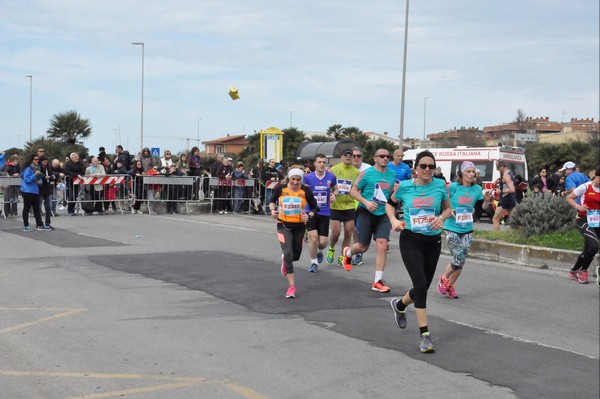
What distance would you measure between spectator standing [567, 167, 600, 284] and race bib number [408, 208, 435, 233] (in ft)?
15.0

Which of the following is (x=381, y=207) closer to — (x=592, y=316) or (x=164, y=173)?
(x=592, y=316)

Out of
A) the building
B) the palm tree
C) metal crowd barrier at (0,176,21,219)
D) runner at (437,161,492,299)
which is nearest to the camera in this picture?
runner at (437,161,492,299)

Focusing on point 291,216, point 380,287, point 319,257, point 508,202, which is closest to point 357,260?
point 319,257

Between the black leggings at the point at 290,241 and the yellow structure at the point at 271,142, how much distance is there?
25.9 m

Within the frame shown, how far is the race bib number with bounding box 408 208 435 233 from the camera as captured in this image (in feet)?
25.8

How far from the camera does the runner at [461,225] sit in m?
10.5

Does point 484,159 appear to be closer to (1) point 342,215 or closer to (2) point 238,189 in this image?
(2) point 238,189

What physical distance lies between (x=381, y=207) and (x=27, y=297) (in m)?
4.88

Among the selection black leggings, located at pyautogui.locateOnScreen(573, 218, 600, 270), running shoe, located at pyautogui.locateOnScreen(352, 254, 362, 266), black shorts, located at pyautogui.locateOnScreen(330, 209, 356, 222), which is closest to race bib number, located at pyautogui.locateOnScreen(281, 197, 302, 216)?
black shorts, located at pyautogui.locateOnScreen(330, 209, 356, 222)

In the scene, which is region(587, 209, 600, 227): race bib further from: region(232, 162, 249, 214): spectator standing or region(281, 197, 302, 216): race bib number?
region(232, 162, 249, 214): spectator standing

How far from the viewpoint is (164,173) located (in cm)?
2661

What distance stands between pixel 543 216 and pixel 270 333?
861 cm

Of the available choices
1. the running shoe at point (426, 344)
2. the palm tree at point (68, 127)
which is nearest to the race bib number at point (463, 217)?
the running shoe at point (426, 344)

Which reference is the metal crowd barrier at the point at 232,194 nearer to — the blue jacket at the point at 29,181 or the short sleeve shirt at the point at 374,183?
the blue jacket at the point at 29,181
